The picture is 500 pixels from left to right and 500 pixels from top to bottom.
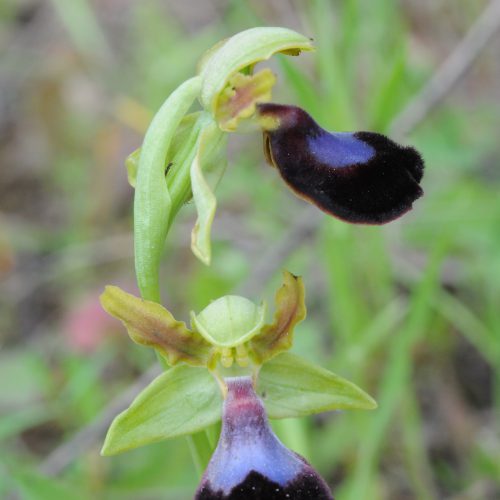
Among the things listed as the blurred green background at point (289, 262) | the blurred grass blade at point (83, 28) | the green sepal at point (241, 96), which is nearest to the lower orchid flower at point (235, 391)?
the green sepal at point (241, 96)

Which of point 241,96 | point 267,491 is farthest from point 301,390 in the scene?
point 241,96

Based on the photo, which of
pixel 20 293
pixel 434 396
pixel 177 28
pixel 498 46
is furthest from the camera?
pixel 177 28

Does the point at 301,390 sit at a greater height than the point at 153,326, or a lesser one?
lesser

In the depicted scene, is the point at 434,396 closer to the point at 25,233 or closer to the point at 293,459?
the point at 293,459

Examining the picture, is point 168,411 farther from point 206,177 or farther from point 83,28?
point 83,28

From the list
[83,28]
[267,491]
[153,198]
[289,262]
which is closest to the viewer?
[267,491]

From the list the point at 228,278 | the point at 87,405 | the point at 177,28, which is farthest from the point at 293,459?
the point at 177,28
